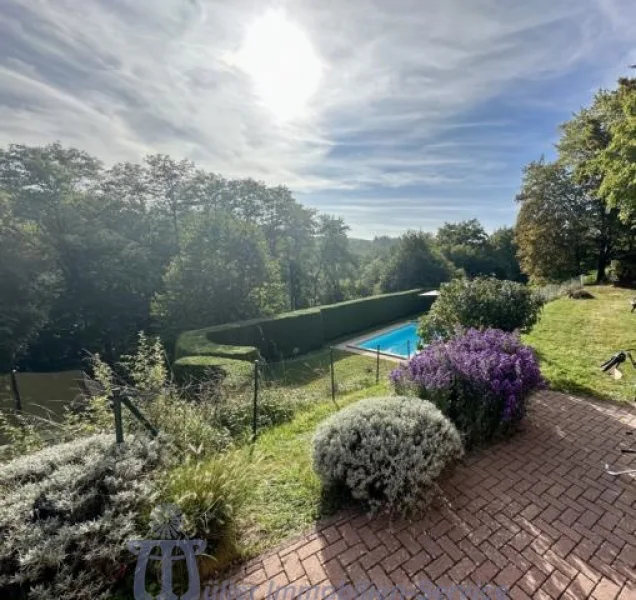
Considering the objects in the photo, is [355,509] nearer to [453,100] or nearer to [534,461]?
[534,461]

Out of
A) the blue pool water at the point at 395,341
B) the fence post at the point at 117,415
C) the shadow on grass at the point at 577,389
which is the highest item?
the fence post at the point at 117,415

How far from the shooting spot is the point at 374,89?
641cm

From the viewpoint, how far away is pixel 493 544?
2.40 metres

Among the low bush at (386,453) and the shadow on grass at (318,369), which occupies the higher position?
the low bush at (386,453)

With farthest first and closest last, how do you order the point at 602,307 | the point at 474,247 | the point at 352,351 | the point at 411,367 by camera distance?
the point at 474,247
the point at 352,351
the point at 602,307
the point at 411,367

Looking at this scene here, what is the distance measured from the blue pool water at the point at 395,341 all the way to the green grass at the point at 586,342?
5.25 meters

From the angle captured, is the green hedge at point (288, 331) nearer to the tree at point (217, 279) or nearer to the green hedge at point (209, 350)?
the green hedge at point (209, 350)

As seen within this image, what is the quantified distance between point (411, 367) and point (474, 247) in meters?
31.8

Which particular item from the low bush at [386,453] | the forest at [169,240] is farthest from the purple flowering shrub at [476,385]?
the forest at [169,240]

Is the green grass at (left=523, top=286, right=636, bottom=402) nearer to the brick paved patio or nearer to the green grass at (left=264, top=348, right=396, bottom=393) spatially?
the brick paved patio

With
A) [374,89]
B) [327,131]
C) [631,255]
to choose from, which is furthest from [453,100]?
[631,255]

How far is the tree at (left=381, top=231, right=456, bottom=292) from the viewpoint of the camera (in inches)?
935

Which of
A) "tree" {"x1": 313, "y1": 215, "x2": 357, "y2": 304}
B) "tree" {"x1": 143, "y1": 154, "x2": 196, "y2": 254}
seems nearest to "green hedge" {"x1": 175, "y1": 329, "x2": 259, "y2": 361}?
"tree" {"x1": 143, "y1": 154, "x2": 196, "y2": 254}

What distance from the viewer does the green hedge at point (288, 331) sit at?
9.57 meters
